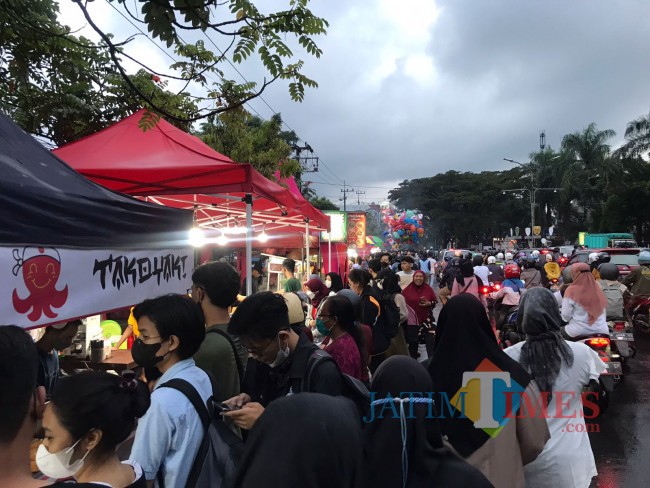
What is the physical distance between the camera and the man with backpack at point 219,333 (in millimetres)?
2766

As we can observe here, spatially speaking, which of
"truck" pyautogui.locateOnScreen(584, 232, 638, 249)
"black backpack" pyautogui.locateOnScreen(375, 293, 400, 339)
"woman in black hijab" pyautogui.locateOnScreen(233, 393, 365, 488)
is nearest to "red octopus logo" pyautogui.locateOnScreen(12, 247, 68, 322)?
"woman in black hijab" pyautogui.locateOnScreen(233, 393, 365, 488)

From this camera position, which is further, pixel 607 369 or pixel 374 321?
pixel 607 369

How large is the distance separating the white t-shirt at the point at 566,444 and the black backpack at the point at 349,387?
119 cm

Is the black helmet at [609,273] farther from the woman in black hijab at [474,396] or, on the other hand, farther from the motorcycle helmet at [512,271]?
the woman in black hijab at [474,396]

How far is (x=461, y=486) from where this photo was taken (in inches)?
64.4

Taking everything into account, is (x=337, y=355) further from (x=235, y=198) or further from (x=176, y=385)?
(x=235, y=198)

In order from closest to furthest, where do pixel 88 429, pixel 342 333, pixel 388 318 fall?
pixel 88 429 < pixel 342 333 < pixel 388 318

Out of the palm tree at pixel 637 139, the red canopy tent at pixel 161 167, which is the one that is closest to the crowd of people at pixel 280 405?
the red canopy tent at pixel 161 167

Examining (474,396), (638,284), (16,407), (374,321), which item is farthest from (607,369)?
(638,284)

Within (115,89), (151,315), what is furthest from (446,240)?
(151,315)

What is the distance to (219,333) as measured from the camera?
9.45 ft

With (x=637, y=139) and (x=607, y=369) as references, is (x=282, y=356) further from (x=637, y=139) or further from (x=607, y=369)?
(x=637, y=139)

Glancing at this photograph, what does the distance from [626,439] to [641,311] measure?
7038mm

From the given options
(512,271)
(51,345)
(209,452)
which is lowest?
(209,452)
